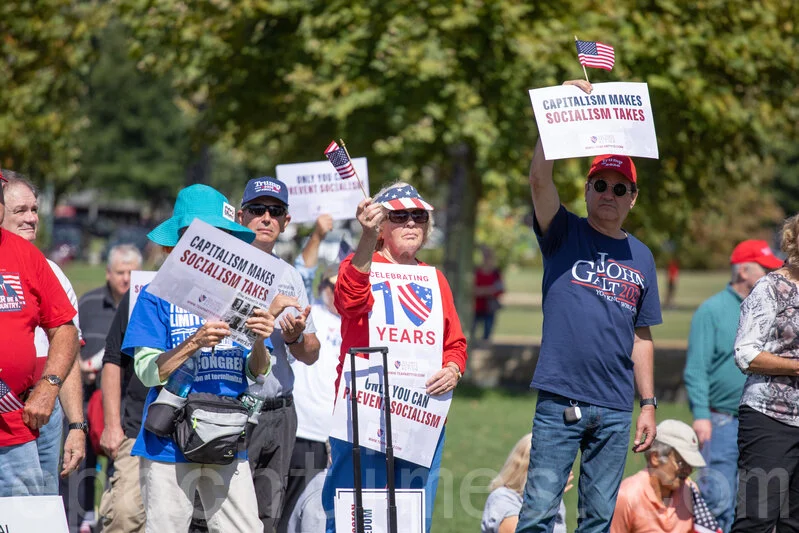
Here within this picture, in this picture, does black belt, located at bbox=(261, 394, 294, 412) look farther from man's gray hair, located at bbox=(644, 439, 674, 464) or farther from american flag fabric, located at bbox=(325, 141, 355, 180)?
man's gray hair, located at bbox=(644, 439, 674, 464)

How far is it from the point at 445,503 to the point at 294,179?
116 inches

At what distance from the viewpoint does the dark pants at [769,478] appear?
521 cm

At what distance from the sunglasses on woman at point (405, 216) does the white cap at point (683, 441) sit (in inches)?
91.0

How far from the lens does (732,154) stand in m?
17.5

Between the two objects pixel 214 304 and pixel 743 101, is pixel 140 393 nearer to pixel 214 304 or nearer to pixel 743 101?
pixel 214 304

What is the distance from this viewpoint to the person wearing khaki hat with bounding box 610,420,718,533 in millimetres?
6238

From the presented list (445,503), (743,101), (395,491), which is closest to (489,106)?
(743,101)

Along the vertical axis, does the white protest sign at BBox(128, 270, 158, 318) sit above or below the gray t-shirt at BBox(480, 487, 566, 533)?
above

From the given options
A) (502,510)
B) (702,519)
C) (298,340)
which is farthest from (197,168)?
(298,340)

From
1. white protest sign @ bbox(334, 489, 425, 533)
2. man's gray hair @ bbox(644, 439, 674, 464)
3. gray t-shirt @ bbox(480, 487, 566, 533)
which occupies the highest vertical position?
man's gray hair @ bbox(644, 439, 674, 464)

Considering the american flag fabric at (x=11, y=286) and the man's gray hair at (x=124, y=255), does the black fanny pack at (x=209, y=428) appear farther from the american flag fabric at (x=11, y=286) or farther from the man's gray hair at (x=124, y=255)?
the man's gray hair at (x=124, y=255)

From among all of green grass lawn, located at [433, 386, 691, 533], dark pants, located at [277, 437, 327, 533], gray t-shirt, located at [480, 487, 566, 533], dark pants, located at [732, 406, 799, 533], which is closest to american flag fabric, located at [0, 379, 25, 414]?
dark pants, located at [277, 437, 327, 533]

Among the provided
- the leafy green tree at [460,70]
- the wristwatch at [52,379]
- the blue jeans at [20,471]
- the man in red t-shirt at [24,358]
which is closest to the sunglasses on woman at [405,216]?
the man in red t-shirt at [24,358]

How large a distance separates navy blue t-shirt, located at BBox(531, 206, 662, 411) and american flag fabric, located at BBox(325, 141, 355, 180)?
996 millimetres
